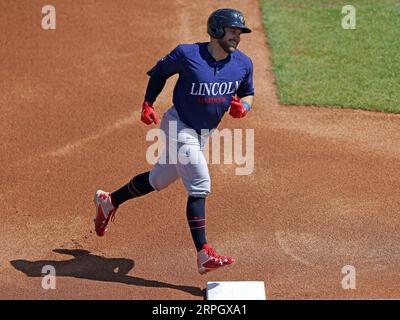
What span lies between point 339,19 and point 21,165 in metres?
5.63

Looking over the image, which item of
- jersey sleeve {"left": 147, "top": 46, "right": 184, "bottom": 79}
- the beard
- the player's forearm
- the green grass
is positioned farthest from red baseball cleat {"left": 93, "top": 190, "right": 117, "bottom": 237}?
the green grass

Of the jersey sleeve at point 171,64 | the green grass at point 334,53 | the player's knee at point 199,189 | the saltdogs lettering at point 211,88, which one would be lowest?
the player's knee at point 199,189

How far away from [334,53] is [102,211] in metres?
5.16

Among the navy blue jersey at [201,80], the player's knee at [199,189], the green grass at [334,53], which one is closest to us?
the navy blue jersey at [201,80]

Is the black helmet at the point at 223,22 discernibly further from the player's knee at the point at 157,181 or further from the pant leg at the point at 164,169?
the player's knee at the point at 157,181

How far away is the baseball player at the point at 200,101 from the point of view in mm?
6992

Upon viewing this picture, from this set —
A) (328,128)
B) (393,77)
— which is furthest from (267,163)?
(393,77)

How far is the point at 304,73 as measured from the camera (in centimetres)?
1128

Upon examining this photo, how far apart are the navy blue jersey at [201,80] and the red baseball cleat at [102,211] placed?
1095 mm

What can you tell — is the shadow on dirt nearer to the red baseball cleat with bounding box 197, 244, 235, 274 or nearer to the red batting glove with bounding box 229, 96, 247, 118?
the red baseball cleat with bounding box 197, 244, 235, 274

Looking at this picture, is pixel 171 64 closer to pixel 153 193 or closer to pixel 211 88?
pixel 211 88

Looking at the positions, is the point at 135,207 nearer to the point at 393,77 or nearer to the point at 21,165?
the point at 21,165

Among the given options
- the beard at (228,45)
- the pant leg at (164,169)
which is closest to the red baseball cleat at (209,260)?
the pant leg at (164,169)

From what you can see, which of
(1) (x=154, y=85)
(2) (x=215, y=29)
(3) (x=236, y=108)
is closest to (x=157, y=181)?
(1) (x=154, y=85)
